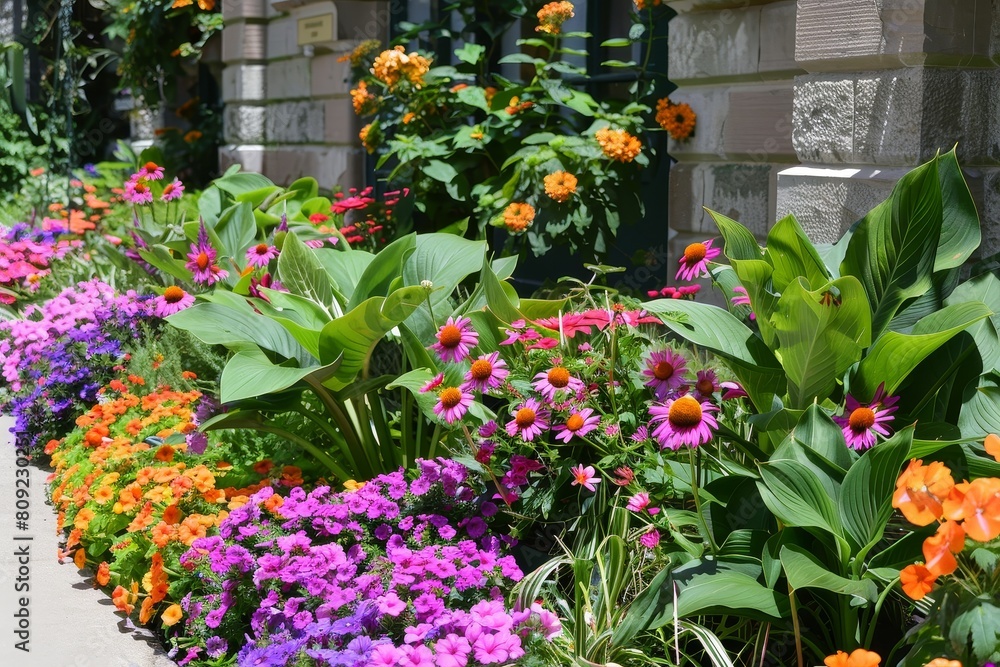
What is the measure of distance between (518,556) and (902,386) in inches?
46.3

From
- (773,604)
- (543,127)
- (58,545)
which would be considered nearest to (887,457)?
(773,604)

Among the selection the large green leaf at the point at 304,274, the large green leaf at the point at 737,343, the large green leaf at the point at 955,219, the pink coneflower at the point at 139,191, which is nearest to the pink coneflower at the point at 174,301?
the large green leaf at the point at 304,274

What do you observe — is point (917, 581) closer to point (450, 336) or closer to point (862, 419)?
point (862, 419)

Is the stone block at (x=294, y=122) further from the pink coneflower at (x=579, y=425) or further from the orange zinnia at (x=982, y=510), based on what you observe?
the orange zinnia at (x=982, y=510)

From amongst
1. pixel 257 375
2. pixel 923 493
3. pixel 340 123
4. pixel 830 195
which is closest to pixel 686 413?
pixel 923 493

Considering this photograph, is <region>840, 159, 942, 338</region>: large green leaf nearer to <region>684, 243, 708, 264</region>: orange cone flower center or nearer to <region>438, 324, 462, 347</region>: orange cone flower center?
<region>684, 243, 708, 264</region>: orange cone flower center

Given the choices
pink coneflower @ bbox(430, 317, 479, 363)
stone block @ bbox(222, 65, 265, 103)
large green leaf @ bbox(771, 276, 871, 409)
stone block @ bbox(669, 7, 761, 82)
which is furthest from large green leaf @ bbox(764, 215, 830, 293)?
stone block @ bbox(222, 65, 265, 103)

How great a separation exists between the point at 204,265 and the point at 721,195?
2197 mm

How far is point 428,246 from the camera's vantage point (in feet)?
11.8

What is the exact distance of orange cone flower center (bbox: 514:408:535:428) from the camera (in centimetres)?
252

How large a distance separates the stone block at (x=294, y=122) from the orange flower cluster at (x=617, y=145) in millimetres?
3482

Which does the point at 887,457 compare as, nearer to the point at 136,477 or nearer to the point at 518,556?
the point at 518,556

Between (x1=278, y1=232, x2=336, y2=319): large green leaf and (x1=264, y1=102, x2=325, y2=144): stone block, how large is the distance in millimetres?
3982

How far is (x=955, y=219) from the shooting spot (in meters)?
2.51
